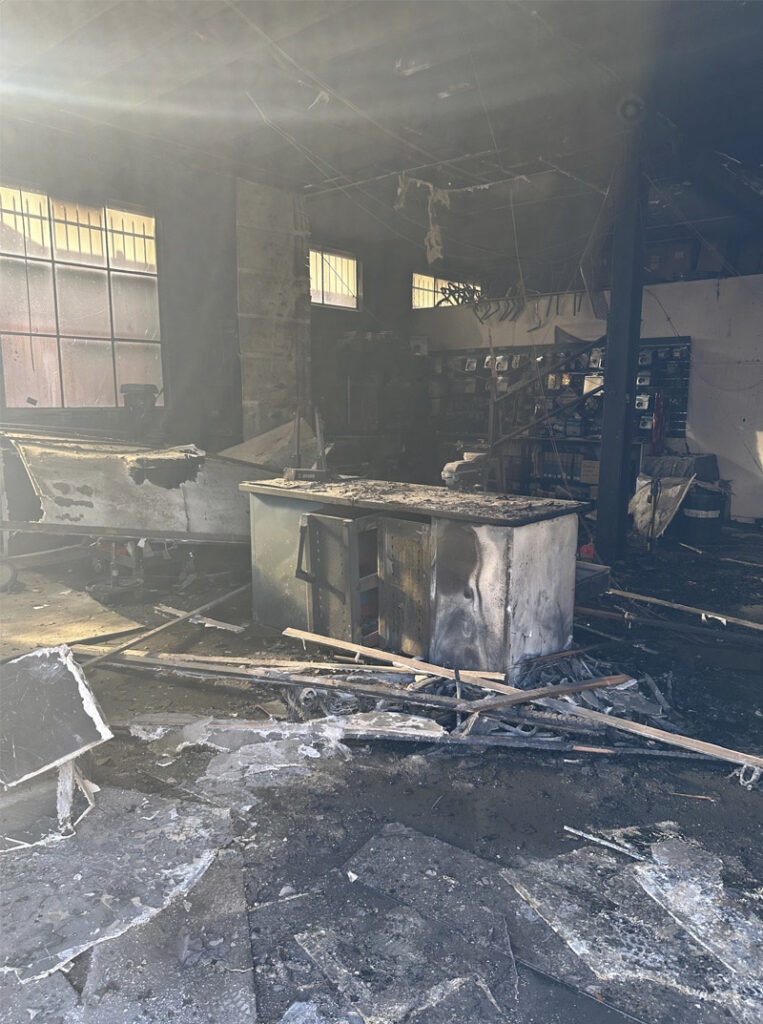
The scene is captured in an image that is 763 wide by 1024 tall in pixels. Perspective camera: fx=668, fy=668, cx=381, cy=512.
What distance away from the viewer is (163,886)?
120 inches

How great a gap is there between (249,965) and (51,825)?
1447 millimetres

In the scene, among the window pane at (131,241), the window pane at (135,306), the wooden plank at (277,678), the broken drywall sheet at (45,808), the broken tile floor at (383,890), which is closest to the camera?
the broken tile floor at (383,890)

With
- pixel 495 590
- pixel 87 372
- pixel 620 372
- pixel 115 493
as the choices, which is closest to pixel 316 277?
pixel 87 372

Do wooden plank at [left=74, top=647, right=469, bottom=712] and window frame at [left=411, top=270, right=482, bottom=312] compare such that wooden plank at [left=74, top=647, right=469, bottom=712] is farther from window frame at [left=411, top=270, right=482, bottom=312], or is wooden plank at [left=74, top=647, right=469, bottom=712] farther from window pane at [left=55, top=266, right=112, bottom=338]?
window frame at [left=411, top=270, right=482, bottom=312]

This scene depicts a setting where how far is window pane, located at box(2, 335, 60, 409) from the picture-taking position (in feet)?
27.0

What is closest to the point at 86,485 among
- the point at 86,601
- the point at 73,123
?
the point at 86,601

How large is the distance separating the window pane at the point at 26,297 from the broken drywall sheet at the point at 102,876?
665 centimetres

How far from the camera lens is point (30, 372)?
845 centimetres

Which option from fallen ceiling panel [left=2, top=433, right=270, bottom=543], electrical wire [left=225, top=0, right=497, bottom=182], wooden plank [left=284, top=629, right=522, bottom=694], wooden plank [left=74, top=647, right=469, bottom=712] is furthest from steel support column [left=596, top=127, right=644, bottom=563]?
wooden plank [left=74, top=647, right=469, bottom=712]

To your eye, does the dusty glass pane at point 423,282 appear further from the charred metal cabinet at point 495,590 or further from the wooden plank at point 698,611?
the charred metal cabinet at point 495,590

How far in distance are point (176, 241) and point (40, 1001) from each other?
9.42 meters

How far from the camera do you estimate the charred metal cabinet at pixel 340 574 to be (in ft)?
18.2

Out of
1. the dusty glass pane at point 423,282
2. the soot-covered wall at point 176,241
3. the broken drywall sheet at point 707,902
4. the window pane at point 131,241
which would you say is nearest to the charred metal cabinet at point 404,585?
the broken drywall sheet at point 707,902

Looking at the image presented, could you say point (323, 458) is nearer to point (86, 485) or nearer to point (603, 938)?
point (86, 485)
